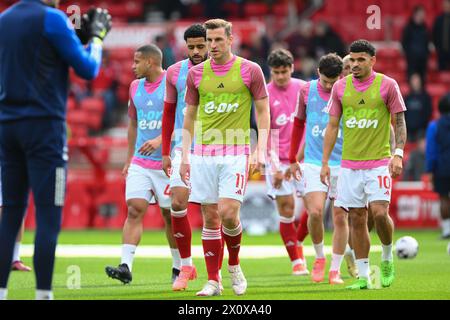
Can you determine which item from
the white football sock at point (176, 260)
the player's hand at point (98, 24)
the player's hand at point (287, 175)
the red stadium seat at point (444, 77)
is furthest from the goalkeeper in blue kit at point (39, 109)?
the red stadium seat at point (444, 77)

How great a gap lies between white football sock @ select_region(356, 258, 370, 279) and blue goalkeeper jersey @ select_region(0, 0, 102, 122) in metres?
4.18

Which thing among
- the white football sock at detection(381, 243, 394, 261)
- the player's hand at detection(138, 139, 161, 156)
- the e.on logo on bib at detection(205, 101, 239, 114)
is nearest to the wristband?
the white football sock at detection(381, 243, 394, 261)

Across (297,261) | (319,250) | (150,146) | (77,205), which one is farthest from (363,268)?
(77,205)

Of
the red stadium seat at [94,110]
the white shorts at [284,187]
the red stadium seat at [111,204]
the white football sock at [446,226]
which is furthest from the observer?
the red stadium seat at [94,110]

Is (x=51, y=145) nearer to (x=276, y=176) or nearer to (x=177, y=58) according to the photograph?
(x=276, y=176)

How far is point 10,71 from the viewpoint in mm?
8695

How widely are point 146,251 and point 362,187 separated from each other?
22.0 feet

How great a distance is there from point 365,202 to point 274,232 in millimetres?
10872

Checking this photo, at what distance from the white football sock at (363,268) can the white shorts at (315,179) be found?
1838mm

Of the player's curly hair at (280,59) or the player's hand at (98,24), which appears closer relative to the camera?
Answer: the player's hand at (98,24)

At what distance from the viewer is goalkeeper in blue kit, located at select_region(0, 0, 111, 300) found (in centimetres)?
856

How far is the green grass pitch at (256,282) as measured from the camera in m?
10.7

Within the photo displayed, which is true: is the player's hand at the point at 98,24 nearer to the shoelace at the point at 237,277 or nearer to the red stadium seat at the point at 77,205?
the shoelace at the point at 237,277

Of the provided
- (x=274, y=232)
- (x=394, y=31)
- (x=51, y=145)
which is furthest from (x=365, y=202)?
(x=394, y=31)
